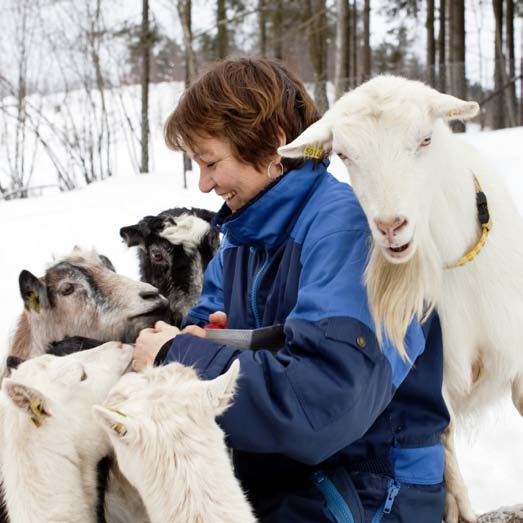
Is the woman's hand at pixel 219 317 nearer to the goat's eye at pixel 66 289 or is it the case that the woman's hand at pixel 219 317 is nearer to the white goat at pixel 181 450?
the white goat at pixel 181 450

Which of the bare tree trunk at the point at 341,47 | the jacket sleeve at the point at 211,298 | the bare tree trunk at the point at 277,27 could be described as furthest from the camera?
the bare tree trunk at the point at 277,27

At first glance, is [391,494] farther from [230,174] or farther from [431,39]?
[431,39]

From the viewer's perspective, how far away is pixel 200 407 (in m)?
1.99

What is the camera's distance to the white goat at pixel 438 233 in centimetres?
215

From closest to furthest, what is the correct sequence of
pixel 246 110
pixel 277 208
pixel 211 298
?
pixel 277 208
pixel 246 110
pixel 211 298

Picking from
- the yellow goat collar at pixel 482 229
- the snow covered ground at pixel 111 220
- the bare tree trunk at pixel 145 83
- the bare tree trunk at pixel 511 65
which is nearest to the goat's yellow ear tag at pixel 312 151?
the yellow goat collar at pixel 482 229

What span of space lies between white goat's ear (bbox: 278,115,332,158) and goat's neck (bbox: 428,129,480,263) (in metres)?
0.42

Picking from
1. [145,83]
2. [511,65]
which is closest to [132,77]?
[145,83]

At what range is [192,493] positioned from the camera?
189cm

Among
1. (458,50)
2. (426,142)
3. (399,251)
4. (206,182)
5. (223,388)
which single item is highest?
(458,50)

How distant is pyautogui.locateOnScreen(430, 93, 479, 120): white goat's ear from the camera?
229 cm

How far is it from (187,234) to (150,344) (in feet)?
6.44

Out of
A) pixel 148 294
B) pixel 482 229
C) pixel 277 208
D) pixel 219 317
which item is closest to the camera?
pixel 277 208

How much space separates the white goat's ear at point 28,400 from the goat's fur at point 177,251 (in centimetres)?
195
